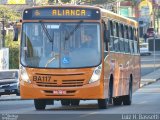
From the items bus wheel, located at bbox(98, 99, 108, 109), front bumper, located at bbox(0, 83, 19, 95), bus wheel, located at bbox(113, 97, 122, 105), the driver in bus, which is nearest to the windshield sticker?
the driver in bus

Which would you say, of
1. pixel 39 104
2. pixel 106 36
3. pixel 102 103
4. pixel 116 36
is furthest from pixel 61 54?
pixel 116 36

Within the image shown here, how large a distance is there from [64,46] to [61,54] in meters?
0.25

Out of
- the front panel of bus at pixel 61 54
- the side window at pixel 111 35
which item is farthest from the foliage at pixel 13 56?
the front panel of bus at pixel 61 54

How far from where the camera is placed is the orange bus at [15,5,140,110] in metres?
24.4

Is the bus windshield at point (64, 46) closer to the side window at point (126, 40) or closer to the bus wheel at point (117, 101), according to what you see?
the side window at point (126, 40)

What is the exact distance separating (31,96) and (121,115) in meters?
3.19

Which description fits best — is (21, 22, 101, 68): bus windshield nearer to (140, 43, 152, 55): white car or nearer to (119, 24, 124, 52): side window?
(119, 24, 124, 52): side window

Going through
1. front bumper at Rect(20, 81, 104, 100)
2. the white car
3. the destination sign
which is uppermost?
the destination sign

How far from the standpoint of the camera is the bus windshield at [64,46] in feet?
80.8

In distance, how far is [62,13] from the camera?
985 inches

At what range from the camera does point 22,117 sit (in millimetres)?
21875

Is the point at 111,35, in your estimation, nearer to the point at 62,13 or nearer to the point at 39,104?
the point at 62,13

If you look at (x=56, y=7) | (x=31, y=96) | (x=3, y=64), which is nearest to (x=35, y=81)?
(x=31, y=96)

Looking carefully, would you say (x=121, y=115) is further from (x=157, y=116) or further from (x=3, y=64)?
(x=3, y=64)
